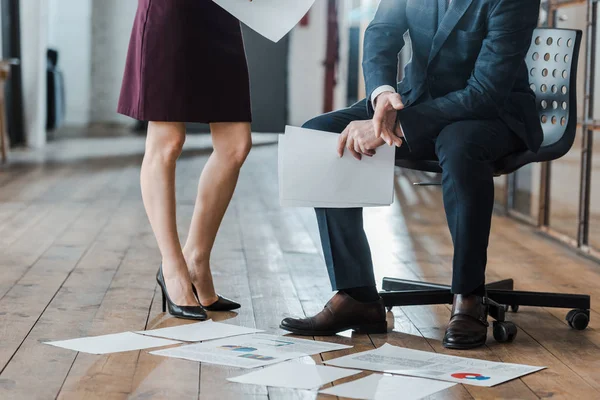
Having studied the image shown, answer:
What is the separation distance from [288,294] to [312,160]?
0.60 m

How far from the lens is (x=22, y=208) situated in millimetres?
4039

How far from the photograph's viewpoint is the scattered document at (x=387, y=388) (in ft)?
5.02

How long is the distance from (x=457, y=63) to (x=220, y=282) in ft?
3.23

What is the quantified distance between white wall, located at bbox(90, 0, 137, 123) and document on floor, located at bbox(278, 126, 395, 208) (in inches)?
357

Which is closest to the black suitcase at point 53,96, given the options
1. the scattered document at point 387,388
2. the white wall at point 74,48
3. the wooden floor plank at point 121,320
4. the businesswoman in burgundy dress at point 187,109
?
the white wall at point 74,48

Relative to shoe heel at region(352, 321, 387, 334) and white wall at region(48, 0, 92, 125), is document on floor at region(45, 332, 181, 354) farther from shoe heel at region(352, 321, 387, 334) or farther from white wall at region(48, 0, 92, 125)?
white wall at region(48, 0, 92, 125)

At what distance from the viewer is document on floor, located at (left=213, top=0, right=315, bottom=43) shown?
6.68ft

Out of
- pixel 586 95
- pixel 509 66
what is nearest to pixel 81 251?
pixel 509 66

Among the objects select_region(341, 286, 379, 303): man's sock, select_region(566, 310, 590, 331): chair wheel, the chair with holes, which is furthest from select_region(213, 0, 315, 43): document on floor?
select_region(566, 310, 590, 331): chair wheel

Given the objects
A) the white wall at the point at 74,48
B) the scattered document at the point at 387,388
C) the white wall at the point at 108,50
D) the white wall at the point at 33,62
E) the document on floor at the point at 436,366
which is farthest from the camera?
the white wall at the point at 108,50

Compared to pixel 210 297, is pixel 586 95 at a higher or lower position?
higher

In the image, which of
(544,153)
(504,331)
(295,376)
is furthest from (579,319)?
(295,376)

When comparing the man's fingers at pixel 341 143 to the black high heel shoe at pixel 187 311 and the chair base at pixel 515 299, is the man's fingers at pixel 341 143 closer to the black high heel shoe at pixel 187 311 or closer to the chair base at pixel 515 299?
the chair base at pixel 515 299

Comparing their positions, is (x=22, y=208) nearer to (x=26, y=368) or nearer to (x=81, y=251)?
(x=81, y=251)
